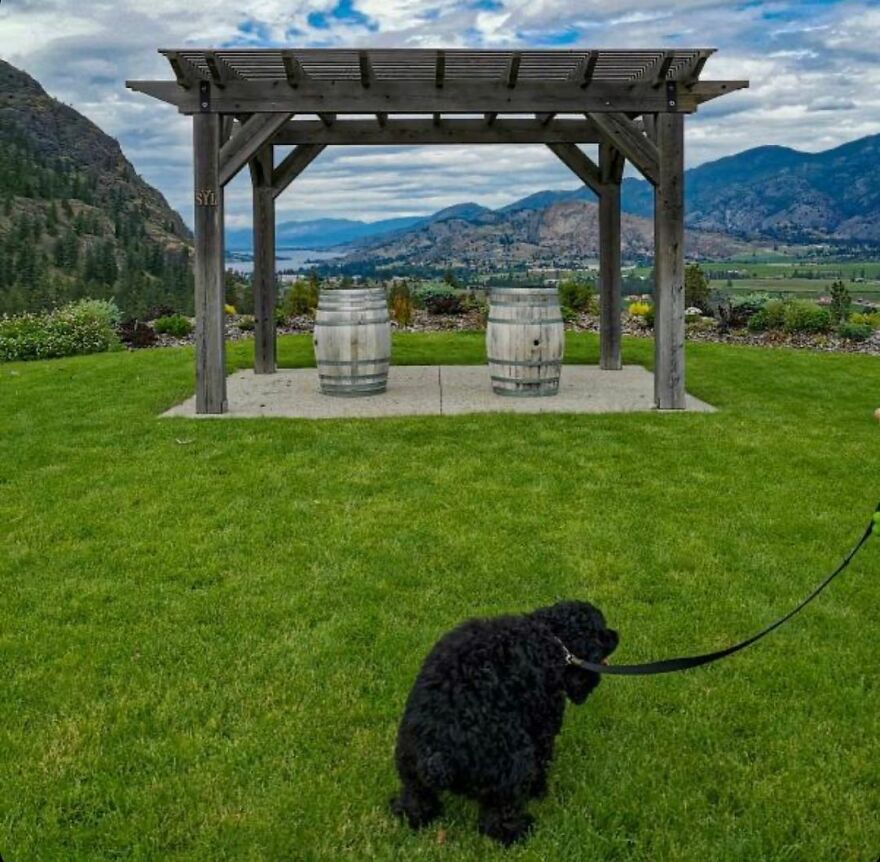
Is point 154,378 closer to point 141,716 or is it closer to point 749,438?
point 749,438

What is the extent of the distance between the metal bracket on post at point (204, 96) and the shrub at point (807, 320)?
11341mm

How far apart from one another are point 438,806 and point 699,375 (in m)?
9.91

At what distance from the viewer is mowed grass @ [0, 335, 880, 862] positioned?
288cm

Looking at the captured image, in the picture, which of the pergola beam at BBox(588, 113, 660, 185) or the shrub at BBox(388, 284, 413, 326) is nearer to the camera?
the pergola beam at BBox(588, 113, 660, 185)

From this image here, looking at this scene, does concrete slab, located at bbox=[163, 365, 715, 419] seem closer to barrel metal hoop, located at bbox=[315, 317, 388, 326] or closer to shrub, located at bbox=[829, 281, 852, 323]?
barrel metal hoop, located at bbox=[315, 317, 388, 326]

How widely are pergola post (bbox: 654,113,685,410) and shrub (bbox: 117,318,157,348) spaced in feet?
33.4

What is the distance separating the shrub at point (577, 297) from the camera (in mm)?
18875

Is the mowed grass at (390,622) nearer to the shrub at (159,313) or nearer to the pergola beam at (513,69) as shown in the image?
the pergola beam at (513,69)

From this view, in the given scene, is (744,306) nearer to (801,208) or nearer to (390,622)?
(390,622)

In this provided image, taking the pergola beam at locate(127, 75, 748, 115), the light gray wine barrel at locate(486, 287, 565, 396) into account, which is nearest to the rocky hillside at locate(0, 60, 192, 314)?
the pergola beam at locate(127, 75, 748, 115)

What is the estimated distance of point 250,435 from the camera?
843 centimetres

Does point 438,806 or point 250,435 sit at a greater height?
point 250,435

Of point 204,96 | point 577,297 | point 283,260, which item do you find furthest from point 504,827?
point 577,297

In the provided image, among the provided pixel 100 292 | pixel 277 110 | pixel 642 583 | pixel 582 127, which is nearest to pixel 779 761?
pixel 642 583
